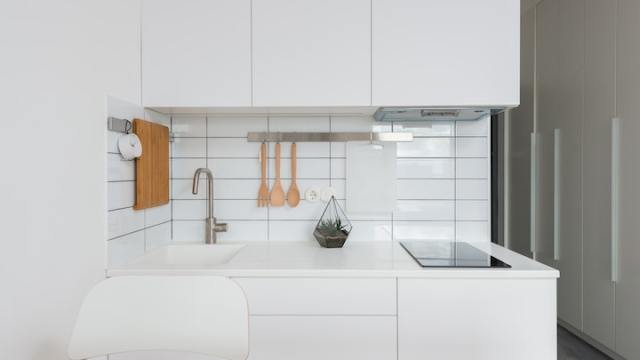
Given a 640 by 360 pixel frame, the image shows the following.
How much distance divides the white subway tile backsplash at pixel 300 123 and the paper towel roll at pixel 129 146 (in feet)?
2.37

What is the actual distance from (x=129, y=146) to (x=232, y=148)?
65 centimetres

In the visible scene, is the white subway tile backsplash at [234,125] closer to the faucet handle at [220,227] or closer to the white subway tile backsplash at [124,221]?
the faucet handle at [220,227]

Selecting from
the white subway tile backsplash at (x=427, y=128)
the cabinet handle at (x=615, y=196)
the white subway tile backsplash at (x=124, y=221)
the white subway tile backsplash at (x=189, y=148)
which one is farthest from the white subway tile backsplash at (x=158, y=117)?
the cabinet handle at (x=615, y=196)

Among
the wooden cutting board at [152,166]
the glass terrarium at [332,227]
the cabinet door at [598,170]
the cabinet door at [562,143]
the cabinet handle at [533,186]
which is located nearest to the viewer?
the wooden cutting board at [152,166]

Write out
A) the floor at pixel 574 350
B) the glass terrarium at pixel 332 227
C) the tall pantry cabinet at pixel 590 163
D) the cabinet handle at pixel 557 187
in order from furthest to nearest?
1. the cabinet handle at pixel 557 187
2. the floor at pixel 574 350
3. the tall pantry cabinet at pixel 590 163
4. the glass terrarium at pixel 332 227

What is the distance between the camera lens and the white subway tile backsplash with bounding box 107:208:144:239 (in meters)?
1.71

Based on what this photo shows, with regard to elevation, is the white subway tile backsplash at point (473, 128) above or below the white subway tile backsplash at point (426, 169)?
above

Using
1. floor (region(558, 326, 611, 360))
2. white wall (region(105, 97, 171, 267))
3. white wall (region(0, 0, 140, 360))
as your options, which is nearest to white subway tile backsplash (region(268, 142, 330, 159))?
white wall (region(105, 97, 171, 267))

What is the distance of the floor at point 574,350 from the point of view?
270 centimetres

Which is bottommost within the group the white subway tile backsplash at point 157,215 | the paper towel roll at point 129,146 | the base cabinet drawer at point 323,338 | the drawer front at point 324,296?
the base cabinet drawer at point 323,338

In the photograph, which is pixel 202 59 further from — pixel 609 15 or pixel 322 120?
pixel 609 15

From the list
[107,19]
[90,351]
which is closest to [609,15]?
[107,19]

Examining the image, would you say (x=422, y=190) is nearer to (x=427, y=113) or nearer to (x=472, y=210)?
(x=472, y=210)

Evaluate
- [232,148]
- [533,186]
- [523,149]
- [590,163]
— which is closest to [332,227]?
[232,148]
